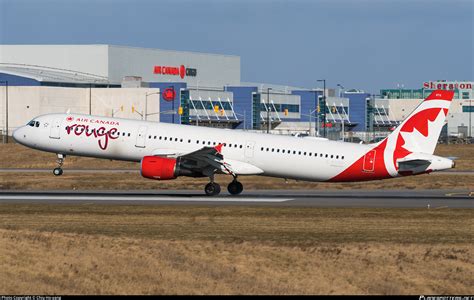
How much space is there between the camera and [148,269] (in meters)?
27.9

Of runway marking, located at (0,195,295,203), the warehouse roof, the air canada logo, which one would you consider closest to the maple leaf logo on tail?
runway marking, located at (0,195,295,203)

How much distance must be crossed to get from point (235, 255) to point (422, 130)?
25.0m

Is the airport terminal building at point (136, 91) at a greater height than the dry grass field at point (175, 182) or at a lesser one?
greater

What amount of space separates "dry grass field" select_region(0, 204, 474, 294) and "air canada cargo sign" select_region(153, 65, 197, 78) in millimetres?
145770

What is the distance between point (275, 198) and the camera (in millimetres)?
53250

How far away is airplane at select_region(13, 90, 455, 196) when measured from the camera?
53.0 meters

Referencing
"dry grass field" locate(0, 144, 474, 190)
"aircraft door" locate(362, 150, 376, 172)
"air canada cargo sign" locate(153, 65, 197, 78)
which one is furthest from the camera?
"air canada cargo sign" locate(153, 65, 197, 78)

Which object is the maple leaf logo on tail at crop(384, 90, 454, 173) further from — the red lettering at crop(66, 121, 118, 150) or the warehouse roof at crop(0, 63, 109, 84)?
the warehouse roof at crop(0, 63, 109, 84)

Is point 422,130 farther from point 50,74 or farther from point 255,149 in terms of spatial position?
point 50,74

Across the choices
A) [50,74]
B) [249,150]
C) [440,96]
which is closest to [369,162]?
[440,96]

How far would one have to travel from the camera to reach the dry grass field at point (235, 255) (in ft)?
87.2

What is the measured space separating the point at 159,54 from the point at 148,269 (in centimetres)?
16182

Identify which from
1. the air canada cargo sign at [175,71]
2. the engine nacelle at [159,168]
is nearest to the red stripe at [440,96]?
the engine nacelle at [159,168]

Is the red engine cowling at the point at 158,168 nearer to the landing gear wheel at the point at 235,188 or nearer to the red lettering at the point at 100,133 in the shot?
the red lettering at the point at 100,133
